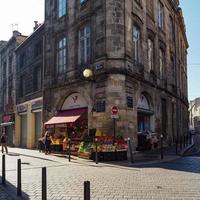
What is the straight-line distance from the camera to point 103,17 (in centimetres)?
1856

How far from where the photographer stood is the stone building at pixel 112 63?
59.2ft

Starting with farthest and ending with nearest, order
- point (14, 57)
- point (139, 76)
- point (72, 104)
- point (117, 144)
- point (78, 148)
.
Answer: point (14, 57) < point (72, 104) < point (139, 76) < point (78, 148) < point (117, 144)

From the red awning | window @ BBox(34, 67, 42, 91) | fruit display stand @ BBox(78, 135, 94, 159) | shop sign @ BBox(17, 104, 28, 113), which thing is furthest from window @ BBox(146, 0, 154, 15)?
shop sign @ BBox(17, 104, 28, 113)

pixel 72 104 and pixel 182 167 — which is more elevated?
pixel 72 104

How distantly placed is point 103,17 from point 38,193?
1242 centimetres

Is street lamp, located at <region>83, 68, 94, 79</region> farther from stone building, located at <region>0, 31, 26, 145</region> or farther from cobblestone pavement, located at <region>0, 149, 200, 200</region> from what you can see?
stone building, located at <region>0, 31, 26, 145</region>

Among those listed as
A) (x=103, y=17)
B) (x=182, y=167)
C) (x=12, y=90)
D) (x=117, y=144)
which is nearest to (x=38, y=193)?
(x=182, y=167)

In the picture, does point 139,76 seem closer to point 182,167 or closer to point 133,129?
point 133,129

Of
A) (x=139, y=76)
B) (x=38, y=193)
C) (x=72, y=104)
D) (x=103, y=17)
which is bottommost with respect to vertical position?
(x=38, y=193)

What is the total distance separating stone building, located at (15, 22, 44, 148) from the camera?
26.7 m

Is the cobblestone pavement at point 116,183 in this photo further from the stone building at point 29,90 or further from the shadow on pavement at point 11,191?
the stone building at point 29,90

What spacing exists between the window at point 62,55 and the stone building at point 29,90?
297 cm

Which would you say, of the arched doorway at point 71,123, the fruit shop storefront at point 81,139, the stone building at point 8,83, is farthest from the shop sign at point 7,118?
the arched doorway at point 71,123

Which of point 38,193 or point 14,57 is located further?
point 14,57
